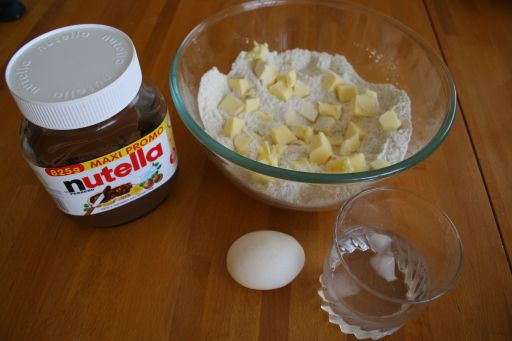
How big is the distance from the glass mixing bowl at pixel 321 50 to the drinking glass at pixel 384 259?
0.05m

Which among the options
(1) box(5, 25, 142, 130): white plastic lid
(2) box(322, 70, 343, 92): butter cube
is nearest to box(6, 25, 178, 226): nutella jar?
(1) box(5, 25, 142, 130): white plastic lid

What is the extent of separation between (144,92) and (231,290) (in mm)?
307

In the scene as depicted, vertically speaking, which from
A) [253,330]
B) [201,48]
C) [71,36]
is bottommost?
[253,330]

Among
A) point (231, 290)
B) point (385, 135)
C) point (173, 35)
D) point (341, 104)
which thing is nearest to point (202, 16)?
point (173, 35)

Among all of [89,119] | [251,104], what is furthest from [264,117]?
[89,119]

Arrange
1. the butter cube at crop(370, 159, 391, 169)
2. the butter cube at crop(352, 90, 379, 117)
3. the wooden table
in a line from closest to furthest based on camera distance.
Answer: the wooden table < the butter cube at crop(370, 159, 391, 169) < the butter cube at crop(352, 90, 379, 117)

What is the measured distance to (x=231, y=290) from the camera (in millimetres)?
602

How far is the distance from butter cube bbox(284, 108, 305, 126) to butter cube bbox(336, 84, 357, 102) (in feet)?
0.30

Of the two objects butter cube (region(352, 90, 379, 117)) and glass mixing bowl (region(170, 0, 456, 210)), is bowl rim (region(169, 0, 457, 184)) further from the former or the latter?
butter cube (region(352, 90, 379, 117))

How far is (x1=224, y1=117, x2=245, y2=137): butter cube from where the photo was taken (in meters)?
0.74

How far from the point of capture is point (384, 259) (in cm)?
60

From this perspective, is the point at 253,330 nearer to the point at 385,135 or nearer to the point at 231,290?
the point at 231,290

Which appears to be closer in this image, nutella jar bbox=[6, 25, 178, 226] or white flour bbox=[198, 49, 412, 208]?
nutella jar bbox=[6, 25, 178, 226]

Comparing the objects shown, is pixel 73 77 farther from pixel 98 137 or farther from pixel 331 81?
pixel 331 81
